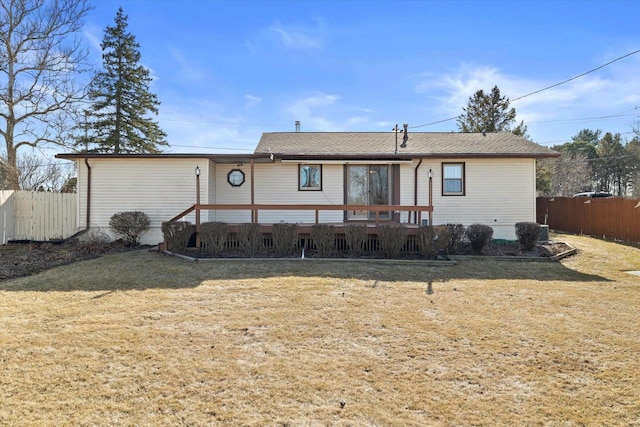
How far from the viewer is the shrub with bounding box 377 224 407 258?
8852 mm

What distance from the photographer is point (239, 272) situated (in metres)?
7.29

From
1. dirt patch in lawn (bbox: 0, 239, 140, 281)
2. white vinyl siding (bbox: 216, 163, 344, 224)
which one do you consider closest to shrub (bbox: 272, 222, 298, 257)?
white vinyl siding (bbox: 216, 163, 344, 224)

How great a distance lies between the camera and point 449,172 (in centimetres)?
1220

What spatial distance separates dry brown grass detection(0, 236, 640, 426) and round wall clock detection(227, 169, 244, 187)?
608 centimetres

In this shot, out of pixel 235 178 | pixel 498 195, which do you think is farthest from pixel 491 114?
pixel 235 178

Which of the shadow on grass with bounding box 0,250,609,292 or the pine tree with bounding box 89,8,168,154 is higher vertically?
the pine tree with bounding box 89,8,168,154

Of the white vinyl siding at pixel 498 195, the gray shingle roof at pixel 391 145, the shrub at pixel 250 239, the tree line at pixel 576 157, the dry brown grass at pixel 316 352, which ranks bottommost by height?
the dry brown grass at pixel 316 352

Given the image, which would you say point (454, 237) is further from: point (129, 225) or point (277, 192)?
point (129, 225)

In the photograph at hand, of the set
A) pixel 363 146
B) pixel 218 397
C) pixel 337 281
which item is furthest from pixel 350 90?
pixel 218 397

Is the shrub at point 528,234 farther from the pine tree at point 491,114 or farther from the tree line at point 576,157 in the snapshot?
the pine tree at point 491,114

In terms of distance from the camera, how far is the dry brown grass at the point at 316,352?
2535 millimetres

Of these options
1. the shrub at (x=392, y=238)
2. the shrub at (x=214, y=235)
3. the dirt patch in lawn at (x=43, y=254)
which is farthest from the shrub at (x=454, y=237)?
the dirt patch in lawn at (x=43, y=254)

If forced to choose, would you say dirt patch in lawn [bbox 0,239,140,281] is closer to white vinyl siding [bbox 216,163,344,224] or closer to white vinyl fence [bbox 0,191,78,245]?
white vinyl fence [bbox 0,191,78,245]

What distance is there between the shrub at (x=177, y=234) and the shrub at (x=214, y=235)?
424 millimetres
